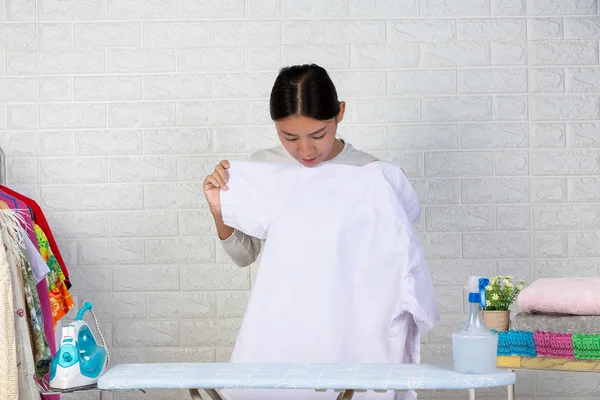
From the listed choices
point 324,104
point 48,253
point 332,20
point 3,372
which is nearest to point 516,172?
point 332,20

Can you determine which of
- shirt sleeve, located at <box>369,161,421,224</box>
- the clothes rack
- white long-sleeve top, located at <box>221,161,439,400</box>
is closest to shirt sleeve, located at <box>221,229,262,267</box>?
white long-sleeve top, located at <box>221,161,439,400</box>

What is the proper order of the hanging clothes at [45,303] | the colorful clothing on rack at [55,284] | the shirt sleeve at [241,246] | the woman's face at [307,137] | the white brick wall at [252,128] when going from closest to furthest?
the woman's face at [307,137], the shirt sleeve at [241,246], the hanging clothes at [45,303], the colorful clothing on rack at [55,284], the white brick wall at [252,128]

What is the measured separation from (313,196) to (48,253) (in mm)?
1493

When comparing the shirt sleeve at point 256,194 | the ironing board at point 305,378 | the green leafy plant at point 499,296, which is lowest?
the ironing board at point 305,378

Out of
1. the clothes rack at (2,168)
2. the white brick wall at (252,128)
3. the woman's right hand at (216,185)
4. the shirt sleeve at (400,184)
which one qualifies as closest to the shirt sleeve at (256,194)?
the woman's right hand at (216,185)

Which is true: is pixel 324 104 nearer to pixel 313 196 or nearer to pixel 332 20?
pixel 313 196

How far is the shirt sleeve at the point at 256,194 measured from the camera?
2.81 metres

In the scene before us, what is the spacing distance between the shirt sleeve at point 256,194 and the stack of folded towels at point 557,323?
79 centimetres

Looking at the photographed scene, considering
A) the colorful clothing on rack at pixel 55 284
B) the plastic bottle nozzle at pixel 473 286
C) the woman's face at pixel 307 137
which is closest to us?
the plastic bottle nozzle at pixel 473 286

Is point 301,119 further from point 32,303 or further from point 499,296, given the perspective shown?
point 32,303

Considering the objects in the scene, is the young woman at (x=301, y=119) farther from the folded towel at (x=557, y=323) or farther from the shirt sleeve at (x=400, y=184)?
the folded towel at (x=557, y=323)

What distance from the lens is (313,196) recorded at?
2.78 m

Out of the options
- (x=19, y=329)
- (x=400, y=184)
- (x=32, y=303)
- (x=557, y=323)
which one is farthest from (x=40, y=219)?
(x=557, y=323)

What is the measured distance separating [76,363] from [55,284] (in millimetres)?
1552
